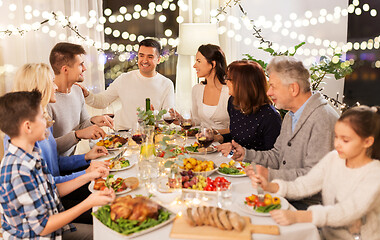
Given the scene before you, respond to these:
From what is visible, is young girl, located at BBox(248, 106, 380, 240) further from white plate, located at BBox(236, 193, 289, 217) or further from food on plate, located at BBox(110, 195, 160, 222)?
food on plate, located at BBox(110, 195, 160, 222)

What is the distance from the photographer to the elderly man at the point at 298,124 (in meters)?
1.89

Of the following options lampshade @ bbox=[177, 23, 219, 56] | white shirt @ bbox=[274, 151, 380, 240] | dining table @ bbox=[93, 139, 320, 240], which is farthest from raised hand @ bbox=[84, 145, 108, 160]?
lampshade @ bbox=[177, 23, 219, 56]

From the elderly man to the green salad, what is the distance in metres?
0.62

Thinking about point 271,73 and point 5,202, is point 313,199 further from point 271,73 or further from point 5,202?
point 5,202

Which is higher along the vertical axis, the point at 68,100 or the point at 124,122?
the point at 68,100

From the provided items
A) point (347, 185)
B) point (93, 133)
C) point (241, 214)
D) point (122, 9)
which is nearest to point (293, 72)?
point (347, 185)

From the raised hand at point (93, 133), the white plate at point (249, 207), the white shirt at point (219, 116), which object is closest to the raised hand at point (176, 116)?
the white shirt at point (219, 116)

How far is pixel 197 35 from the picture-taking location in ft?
14.0

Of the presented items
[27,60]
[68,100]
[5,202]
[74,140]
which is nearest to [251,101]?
[74,140]

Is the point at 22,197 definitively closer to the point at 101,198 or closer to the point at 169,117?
the point at 101,198

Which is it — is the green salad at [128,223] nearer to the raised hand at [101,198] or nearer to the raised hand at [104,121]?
the raised hand at [101,198]

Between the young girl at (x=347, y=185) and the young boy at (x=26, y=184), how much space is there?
31.7 inches

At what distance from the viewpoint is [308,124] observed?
195 centimetres

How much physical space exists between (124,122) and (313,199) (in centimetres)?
231
